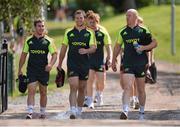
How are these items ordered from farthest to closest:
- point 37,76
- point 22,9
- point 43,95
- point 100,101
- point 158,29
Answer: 1. point 158,29
2. point 22,9
3. point 100,101
4. point 43,95
5. point 37,76

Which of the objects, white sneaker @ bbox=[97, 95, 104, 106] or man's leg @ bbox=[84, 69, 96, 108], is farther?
white sneaker @ bbox=[97, 95, 104, 106]

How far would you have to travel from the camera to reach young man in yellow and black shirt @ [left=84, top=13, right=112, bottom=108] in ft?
50.4

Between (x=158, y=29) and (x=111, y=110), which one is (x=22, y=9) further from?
(x=158, y=29)

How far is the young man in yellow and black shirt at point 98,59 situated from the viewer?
1538 centimetres

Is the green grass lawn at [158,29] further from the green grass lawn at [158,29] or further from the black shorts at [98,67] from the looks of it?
the black shorts at [98,67]

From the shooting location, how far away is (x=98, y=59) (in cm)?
1585

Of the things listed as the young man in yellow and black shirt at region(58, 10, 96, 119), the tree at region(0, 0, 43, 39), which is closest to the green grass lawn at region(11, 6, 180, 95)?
the tree at region(0, 0, 43, 39)

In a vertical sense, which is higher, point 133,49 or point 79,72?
point 133,49

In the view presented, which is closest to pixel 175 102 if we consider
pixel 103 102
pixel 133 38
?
pixel 103 102

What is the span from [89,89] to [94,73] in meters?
0.51

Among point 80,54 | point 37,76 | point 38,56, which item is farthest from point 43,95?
point 80,54

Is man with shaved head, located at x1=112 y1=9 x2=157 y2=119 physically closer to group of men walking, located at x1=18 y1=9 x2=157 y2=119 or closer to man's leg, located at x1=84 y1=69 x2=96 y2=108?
group of men walking, located at x1=18 y1=9 x2=157 y2=119

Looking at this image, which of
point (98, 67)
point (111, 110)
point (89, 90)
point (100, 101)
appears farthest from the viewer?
point (100, 101)

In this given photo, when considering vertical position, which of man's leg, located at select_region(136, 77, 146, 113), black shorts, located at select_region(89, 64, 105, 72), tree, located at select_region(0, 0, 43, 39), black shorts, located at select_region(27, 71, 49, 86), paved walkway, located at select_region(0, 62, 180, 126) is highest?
tree, located at select_region(0, 0, 43, 39)
